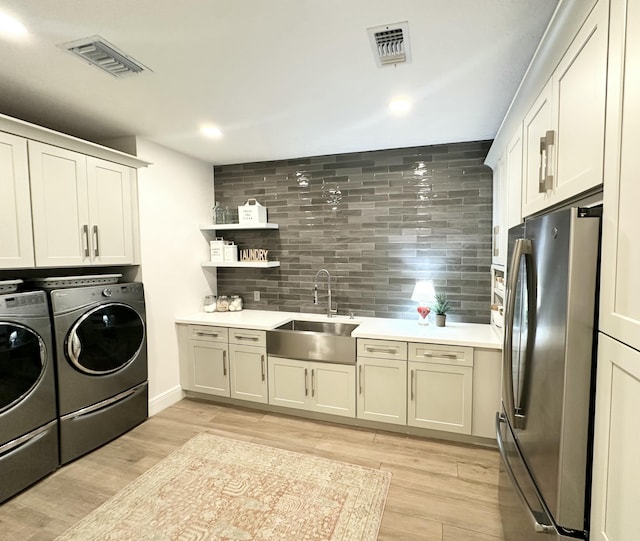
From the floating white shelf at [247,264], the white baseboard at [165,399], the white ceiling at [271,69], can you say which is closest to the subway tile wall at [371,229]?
the floating white shelf at [247,264]

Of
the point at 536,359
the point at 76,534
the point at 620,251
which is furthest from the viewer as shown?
the point at 76,534

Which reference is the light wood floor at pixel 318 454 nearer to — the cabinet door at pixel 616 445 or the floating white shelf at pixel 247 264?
the cabinet door at pixel 616 445

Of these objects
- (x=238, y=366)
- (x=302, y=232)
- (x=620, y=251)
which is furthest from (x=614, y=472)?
(x=302, y=232)

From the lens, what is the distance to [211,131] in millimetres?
2828

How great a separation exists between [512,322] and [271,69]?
1.78 metres

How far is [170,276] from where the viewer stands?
332 cm

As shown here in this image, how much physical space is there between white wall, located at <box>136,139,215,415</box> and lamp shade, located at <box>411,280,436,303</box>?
2336 mm

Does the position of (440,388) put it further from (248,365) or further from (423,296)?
(248,365)

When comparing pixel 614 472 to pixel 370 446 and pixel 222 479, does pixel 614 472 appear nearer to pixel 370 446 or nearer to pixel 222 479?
pixel 370 446

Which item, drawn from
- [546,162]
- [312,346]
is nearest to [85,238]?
[312,346]

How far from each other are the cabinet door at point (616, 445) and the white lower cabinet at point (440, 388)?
158cm

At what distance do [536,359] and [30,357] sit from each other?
108 inches

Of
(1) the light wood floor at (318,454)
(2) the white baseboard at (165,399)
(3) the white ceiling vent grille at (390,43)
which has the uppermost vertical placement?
(3) the white ceiling vent grille at (390,43)

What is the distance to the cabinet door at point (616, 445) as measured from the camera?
81cm
